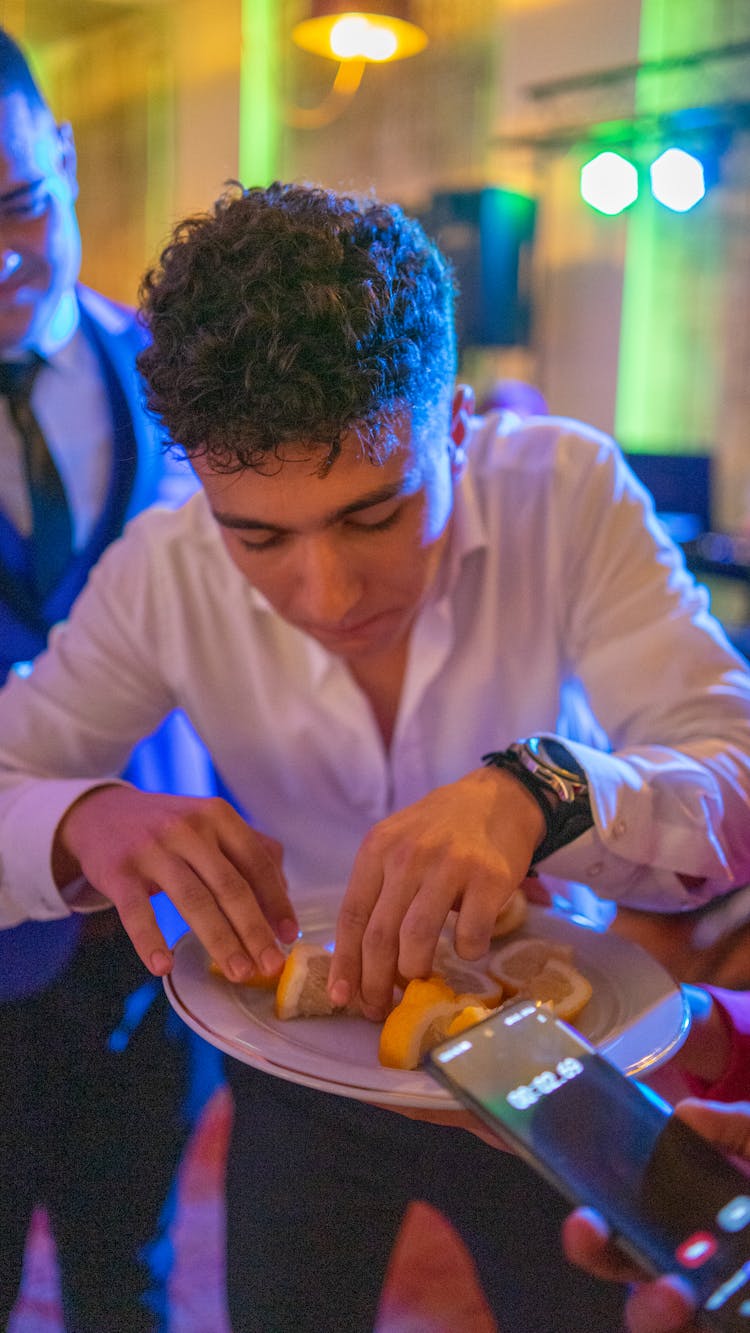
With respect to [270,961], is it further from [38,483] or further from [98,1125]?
[38,483]

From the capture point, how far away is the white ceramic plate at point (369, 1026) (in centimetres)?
67

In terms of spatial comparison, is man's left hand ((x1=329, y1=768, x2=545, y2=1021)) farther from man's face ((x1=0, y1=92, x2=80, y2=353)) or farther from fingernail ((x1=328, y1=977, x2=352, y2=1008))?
man's face ((x1=0, y1=92, x2=80, y2=353))

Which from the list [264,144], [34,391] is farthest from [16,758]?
[264,144]

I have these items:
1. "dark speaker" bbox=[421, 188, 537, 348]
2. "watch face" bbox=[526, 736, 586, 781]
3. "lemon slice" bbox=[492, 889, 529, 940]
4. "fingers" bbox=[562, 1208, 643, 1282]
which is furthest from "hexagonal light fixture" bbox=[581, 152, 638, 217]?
"fingers" bbox=[562, 1208, 643, 1282]

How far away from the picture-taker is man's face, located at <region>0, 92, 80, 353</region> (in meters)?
1.40

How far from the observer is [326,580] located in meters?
1.00

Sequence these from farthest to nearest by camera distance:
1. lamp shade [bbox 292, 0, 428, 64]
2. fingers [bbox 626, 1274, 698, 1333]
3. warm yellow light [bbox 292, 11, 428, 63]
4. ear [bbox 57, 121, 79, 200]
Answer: warm yellow light [bbox 292, 11, 428, 63] < lamp shade [bbox 292, 0, 428, 64] < ear [bbox 57, 121, 79, 200] < fingers [bbox 626, 1274, 698, 1333]

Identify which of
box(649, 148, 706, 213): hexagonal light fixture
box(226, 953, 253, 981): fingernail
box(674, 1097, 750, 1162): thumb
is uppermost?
box(649, 148, 706, 213): hexagonal light fixture

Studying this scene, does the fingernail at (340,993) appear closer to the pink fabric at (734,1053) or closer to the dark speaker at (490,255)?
the pink fabric at (734,1053)

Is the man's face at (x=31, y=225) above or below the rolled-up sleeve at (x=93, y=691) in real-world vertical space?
above

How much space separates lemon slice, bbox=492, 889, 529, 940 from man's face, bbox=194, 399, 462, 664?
299 millimetres

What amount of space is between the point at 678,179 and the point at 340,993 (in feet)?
17.7

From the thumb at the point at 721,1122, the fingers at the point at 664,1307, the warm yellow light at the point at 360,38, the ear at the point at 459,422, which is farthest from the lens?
the warm yellow light at the point at 360,38

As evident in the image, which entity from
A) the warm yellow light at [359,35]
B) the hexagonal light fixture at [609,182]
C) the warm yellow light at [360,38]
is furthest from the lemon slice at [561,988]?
the hexagonal light fixture at [609,182]
